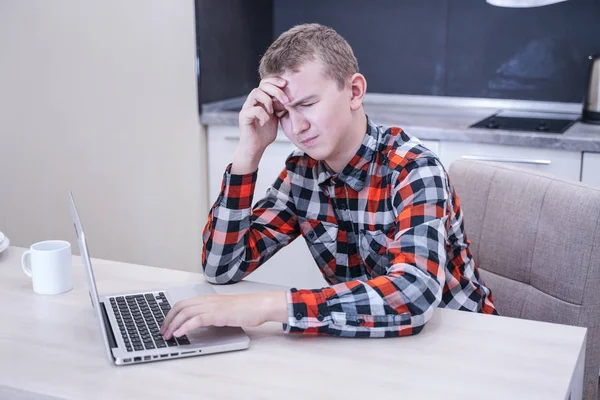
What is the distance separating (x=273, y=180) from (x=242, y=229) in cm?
130

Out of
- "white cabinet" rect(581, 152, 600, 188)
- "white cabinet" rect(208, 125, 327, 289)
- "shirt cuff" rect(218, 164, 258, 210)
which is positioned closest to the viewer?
"shirt cuff" rect(218, 164, 258, 210)

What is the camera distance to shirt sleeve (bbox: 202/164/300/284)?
4.84 ft

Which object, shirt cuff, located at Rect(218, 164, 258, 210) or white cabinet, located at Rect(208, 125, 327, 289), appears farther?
white cabinet, located at Rect(208, 125, 327, 289)

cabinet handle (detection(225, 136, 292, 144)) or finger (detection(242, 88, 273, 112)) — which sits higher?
finger (detection(242, 88, 273, 112))

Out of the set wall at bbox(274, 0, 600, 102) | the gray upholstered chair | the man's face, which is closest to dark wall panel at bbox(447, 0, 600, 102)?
wall at bbox(274, 0, 600, 102)

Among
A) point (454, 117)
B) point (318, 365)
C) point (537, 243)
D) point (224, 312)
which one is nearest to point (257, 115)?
point (224, 312)

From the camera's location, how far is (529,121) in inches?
106

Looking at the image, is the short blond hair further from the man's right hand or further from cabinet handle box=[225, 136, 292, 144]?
cabinet handle box=[225, 136, 292, 144]

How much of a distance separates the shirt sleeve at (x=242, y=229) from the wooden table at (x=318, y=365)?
0.86 ft

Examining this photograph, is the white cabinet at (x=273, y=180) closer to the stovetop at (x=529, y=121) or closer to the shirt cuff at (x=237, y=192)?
the stovetop at (x=529, y=121)

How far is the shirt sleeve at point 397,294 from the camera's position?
46.9 inches

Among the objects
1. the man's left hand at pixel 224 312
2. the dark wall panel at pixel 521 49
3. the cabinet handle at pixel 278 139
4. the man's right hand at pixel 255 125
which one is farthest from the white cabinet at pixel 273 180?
the man's left hand at pixel 224 312

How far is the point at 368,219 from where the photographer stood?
1497 millimetres

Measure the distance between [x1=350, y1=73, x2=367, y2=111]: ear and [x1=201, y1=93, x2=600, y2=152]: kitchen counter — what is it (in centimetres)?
113
